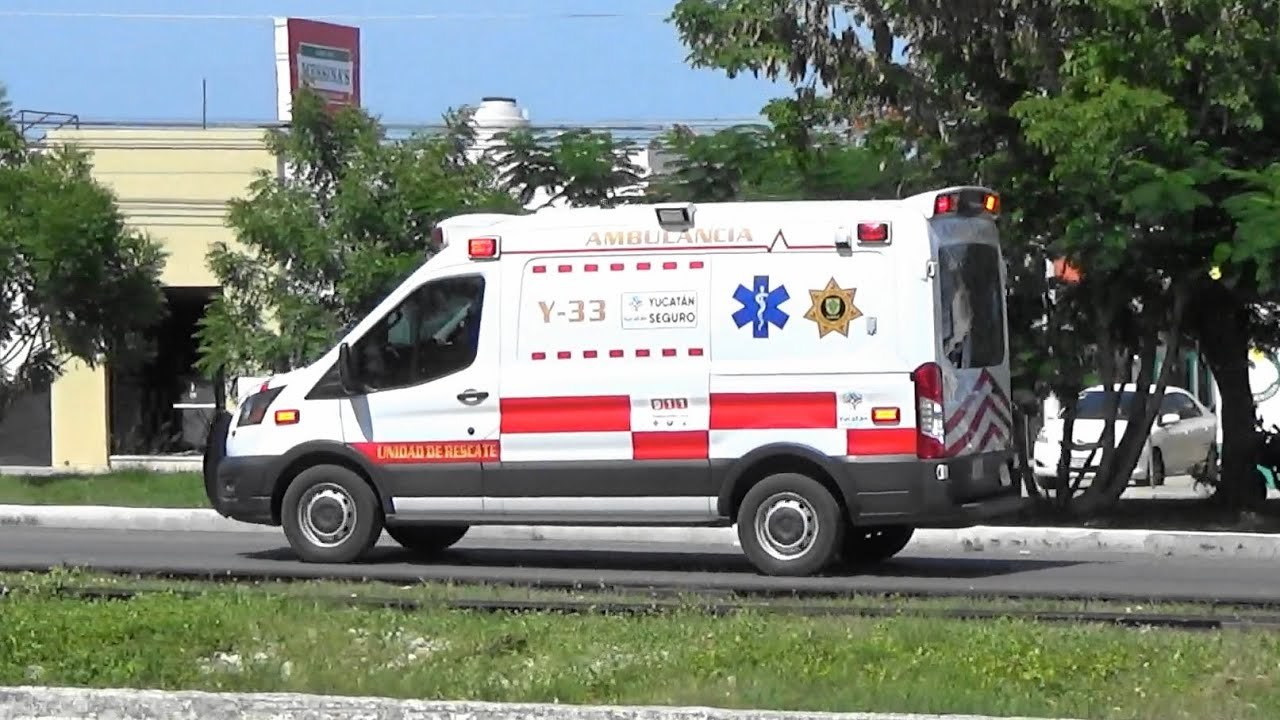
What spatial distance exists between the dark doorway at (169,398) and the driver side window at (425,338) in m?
18.9

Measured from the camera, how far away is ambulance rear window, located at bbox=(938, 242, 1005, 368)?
43.8ft

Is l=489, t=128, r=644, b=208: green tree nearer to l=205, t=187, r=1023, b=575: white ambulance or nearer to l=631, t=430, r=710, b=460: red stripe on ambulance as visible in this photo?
l=205, t=187, r=1023, b=575: white ambulance

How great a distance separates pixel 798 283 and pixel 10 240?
43.1ft

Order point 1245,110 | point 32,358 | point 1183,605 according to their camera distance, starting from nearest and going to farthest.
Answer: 1. point 1183,605
2. point 1245,110
3. point 32,358

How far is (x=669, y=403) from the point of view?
13.6m

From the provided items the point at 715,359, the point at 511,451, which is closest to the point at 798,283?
the point at 715,359

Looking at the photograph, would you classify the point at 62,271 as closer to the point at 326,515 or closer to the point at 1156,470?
the point at 326,515

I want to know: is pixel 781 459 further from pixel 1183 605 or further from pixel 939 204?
pixel 1183 605

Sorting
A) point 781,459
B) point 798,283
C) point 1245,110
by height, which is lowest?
point 781,459

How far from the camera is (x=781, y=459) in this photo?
13508 millimetres

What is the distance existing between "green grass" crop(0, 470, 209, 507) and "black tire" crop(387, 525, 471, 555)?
5.37 meters

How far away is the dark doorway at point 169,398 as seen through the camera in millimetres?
→ 32969

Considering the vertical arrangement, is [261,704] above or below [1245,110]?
below

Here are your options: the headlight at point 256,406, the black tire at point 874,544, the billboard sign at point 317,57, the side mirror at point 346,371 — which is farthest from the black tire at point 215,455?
the billboard sign at point 317,57
